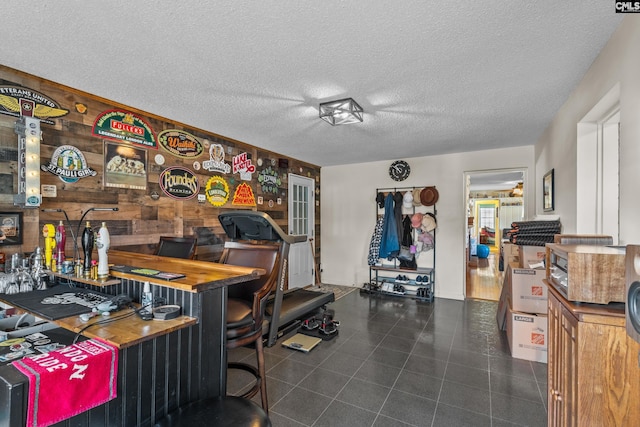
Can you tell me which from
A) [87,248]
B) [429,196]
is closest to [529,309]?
[429,196]

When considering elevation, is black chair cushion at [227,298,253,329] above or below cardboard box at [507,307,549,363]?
above

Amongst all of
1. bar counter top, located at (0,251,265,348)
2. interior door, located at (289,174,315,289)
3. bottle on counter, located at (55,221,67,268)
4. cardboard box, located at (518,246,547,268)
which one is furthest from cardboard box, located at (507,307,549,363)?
bottle on counter, located at (55,221,67,268)

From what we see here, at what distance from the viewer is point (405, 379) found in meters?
2.53

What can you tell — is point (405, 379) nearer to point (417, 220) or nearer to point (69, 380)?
point (69, 380)

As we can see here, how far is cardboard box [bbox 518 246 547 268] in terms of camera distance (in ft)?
10.1

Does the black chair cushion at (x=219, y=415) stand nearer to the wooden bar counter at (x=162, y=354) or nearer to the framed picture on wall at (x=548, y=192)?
the wooden bar counter at (x=162, y=354)

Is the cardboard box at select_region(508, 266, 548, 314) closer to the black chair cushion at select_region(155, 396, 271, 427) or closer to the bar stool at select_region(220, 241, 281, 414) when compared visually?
the bar stool at select_region(220, 241, 281, 414)

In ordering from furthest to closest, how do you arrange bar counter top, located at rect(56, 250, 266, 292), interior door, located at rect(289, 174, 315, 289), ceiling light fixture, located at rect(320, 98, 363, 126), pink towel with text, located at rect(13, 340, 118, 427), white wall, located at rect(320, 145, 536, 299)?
interior door, located at rect(289, 174, 315, 289)
white wall, located at rect(320, 145, 536, 299)
ceiling light fixture, located at rect(320, 98, 363, 126)
bar counter top, located at rect(56, 250, 266, 292)
pink towel with text, located at rect(13, 340, 118, 427)

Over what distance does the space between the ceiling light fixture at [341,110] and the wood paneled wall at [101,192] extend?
1747 mm

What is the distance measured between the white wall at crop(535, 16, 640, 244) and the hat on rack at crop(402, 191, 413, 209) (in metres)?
2.41

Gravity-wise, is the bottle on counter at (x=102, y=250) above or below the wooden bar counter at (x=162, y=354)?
above

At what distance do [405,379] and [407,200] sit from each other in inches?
129

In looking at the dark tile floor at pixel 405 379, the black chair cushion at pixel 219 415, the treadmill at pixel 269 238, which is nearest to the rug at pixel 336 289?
the dark tile floor at pixel 405 379

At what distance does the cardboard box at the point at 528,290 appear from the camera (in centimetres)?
293
